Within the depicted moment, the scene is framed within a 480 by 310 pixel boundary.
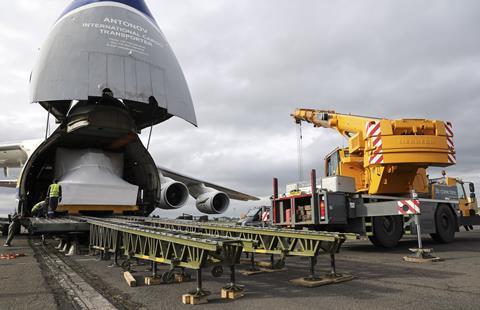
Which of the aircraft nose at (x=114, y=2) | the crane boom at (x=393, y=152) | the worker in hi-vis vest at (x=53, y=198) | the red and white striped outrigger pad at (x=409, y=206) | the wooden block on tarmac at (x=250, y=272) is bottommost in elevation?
the wooden block on tarmac at (x=250, y=272)

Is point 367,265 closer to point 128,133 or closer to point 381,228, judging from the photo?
point 381,228

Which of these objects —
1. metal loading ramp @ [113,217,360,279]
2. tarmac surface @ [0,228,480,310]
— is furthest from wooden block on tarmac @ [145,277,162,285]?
metal loading ramp @ [113,217,360,279]

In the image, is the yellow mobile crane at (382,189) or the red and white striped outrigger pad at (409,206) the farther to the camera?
the yellow mobile crane at (382,189)

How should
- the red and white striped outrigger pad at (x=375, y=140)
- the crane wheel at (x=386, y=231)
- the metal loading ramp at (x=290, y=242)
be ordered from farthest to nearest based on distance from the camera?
1. the crane wheel at (x=386, y=231)
2. the red and white striped outrigger pad at (x=375, y=140)
3. the metal loading ramp at (x=290, y=242)

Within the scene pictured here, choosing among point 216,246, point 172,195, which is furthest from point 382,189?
point 172,195

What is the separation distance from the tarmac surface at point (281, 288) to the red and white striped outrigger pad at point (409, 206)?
122 cm

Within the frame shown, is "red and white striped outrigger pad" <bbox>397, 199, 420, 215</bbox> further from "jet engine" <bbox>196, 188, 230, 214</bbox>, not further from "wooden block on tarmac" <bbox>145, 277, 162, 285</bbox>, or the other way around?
"jet engine" <bbox>196, 188, 230, 214</bbox>

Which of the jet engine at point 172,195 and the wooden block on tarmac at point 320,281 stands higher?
the jet engine at point 172,195

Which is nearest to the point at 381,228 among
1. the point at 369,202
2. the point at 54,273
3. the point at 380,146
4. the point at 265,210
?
the point at 369,202

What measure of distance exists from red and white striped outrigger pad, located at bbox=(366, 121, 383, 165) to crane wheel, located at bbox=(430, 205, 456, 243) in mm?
2702

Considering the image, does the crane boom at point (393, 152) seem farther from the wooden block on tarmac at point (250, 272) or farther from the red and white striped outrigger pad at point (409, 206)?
the wooden block on tarmac at point (250, 272)

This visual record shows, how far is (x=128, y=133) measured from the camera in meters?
13.7

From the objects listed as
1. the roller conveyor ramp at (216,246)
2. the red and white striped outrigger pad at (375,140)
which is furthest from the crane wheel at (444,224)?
the roller conveyor ramp at (216,246)

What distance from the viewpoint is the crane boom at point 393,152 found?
9.12 meters
